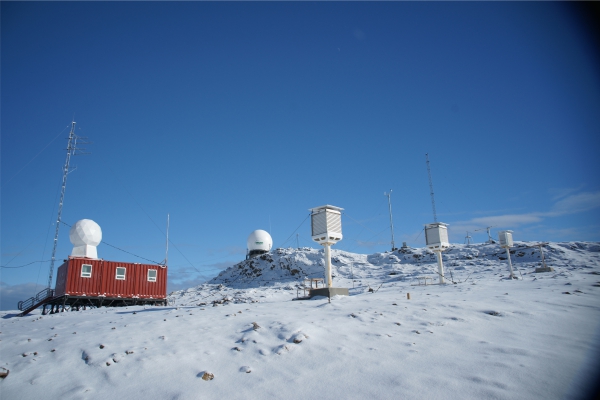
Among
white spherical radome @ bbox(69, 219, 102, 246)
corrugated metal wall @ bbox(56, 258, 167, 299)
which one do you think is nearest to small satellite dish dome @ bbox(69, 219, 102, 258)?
white spherical radome @ bbox(69, 219, 102, 246)

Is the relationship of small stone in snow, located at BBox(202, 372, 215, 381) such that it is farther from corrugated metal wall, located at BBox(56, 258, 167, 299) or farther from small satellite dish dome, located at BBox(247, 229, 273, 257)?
small satellite dish dome, located at BBox(247, 229, 273, 257)

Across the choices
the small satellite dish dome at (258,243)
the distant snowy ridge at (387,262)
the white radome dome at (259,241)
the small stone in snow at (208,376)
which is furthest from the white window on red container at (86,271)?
the small stone in snow at (208,376)

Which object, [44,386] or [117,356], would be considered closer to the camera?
[44,386]

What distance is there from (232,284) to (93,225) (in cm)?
1843

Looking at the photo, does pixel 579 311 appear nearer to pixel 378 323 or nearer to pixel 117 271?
pixel 378 323

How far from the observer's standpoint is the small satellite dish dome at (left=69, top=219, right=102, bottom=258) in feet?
115

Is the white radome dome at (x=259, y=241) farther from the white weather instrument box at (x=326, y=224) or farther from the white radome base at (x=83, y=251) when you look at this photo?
the white weather instrument box at (x=326, y=224)

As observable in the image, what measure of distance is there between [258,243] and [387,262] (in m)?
19.7

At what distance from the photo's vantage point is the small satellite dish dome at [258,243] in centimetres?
5781

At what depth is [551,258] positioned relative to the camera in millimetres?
42281

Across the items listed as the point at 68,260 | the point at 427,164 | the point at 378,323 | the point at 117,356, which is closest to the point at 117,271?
the point at 68,260

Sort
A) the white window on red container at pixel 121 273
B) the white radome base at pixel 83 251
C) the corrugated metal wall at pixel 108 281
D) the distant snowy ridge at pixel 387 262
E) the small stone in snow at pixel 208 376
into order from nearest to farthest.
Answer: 1. the small stone in snow at pixel 208 376
2. the corrugated metal wall at pixel 108 281
3. the white window on red container at pixel 121 273
4. the white radome base at pixel 83 251
5. the distant snowy ridge at pixel 387 262

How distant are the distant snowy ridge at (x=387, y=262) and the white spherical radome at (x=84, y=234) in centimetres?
1701

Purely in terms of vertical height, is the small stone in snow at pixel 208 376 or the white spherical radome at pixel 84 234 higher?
the white spherical radome at pixel 84 234
